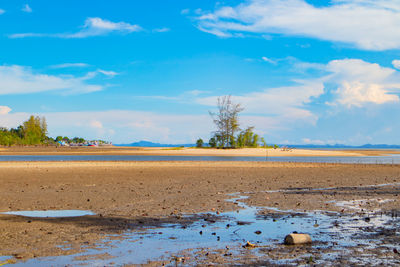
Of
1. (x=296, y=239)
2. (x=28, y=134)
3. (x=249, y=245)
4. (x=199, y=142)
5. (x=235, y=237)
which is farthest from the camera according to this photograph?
(x=28, y=134)

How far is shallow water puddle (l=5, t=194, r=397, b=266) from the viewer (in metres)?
8.38

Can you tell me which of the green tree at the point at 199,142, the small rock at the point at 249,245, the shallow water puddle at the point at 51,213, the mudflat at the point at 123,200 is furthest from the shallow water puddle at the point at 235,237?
the green tree at the point at 199,142

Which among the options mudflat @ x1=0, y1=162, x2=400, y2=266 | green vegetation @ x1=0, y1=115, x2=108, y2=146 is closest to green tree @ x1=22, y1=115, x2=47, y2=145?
green vegetation @ x1=0, y1=115, x2=108, y2=146

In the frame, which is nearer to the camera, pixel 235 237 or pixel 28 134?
pixel 235 237

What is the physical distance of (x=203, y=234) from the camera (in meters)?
10.6

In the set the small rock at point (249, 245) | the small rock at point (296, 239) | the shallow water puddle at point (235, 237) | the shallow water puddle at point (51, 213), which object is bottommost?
the shallow water puddle at point (51, 213)

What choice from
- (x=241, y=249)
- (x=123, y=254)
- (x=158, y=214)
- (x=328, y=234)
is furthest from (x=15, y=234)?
(x=328, y=234)

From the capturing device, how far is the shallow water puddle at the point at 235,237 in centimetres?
838

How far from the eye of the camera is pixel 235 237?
10.2 m

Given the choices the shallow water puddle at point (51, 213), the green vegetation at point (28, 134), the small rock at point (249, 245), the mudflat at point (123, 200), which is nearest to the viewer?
the small rock at point (249, 245)

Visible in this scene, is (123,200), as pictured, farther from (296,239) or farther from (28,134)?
(28,134)

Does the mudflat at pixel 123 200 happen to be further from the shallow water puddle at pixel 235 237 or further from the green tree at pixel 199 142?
the green tree at pixel 199 142

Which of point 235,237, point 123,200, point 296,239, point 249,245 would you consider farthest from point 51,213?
point 296,239

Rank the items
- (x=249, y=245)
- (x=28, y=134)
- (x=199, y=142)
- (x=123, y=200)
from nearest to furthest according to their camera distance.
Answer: (x=249, y=245)
(x=123, y=200)
(x=199, y=142)
(x=28, y=134)
